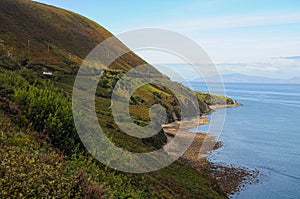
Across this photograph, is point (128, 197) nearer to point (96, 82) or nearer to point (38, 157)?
point (38, 157)

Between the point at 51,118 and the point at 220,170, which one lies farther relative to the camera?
the point at 220,170

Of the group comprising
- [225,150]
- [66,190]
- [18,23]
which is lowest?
[225,150]

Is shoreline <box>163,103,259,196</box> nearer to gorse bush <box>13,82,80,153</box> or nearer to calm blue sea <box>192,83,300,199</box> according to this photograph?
calm blue sea <box>192,83,300,199</box>

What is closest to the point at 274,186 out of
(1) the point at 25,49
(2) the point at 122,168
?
(2) the point at 122,168

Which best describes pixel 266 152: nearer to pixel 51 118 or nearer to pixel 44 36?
pixel 51 118

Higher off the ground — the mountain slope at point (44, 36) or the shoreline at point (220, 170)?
the mountain slope at point (44, 36)

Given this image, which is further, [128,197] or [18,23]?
[18,23]

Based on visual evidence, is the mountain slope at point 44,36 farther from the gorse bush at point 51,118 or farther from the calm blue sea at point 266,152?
the gorse bush at point 51,118

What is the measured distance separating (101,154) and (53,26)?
150 metres

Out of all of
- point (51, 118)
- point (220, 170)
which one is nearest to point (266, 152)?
point (220, 170)

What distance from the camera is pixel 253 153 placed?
83250mm

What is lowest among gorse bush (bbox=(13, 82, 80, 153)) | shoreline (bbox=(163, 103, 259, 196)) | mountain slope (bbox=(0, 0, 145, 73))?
shoreline (bbox=(163, 103, 259, 196))

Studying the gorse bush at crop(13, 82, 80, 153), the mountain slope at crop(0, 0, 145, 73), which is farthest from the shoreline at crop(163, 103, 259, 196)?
the mountain slope at crop(0, 0, 145, 73)

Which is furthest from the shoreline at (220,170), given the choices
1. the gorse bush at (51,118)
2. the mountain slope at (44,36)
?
the mountain slope at (44,36)
